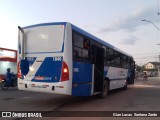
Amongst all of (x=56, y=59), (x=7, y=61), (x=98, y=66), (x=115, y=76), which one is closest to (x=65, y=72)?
(x=56, y=59)

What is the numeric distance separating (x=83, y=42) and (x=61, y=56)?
1933 millimetres

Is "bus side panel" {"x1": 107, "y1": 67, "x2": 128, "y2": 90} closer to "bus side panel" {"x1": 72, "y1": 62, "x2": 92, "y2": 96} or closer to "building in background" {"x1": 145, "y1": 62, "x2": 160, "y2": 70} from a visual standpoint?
"bus side panel" {"x1": 72, "y1": 62, "x2": 92, "y2": 96}

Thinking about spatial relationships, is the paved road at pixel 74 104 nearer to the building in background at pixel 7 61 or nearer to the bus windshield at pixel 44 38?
the bus windshield at pixel 44 38

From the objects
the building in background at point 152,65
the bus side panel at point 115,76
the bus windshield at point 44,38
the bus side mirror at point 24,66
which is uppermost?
the building in background at point 152,65

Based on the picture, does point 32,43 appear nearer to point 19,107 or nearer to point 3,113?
point 19,107

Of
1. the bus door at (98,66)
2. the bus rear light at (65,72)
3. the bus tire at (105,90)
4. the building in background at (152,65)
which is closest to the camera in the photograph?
the bus rear light at (65,72)

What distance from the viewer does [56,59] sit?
447 inches

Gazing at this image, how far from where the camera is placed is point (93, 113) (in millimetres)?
10438

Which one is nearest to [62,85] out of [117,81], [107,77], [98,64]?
[98,64]

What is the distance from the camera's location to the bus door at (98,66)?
14.3 meters

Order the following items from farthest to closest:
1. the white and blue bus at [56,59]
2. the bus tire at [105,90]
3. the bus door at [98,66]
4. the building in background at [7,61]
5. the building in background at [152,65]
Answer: the building in background at [152,65] → the building in background at [7,61] → the bus tire at [105,90] → the bus door at [98,66] → the white and blue bus at [56,59]

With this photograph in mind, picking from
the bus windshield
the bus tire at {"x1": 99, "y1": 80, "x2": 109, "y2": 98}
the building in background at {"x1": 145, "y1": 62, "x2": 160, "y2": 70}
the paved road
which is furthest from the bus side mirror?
the building in background at {"x1": 145, "y1": 62, "x2": 160, "y2": 70}

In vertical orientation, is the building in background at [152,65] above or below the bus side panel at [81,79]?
above

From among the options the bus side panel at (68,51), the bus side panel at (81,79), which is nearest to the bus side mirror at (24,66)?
the bus side panel at (68,51)
